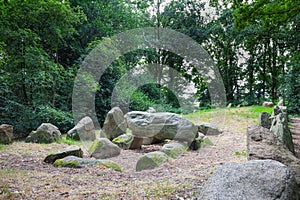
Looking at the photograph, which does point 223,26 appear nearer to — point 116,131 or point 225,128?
point 225,128

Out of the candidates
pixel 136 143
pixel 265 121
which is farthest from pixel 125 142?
pixel 265 121

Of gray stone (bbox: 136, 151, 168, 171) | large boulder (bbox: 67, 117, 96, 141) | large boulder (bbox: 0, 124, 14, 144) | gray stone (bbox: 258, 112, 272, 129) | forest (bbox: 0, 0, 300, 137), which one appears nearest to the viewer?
gray stone (bbox: 136, 151, 168, 171)

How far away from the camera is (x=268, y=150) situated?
315 centimetres

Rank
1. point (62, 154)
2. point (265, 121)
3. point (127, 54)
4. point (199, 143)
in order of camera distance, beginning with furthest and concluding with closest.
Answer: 1. point (127, 54)
2. point (265, 121)
3. point (199, 143)
4. point (62, 154)

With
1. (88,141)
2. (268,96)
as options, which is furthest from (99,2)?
(268,96)

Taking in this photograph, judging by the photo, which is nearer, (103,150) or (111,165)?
(111,165)

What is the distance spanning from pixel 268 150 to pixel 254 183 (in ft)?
3.97

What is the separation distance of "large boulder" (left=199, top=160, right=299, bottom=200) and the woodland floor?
20.9 inches

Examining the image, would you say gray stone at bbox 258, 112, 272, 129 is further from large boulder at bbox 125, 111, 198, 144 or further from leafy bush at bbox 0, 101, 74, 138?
leafy bush at bbox 0, 101, 74, 138

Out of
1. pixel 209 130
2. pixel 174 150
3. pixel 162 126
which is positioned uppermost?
pixel 162 126

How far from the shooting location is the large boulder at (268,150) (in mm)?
2980

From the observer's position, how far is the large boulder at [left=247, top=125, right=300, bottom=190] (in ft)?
9.78

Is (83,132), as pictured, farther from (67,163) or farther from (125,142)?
(67,163)

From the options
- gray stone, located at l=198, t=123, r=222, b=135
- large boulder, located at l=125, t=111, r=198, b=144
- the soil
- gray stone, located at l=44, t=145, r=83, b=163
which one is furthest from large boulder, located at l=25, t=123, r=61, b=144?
gray stone, located at l=198, t=123, r=222, b=135
